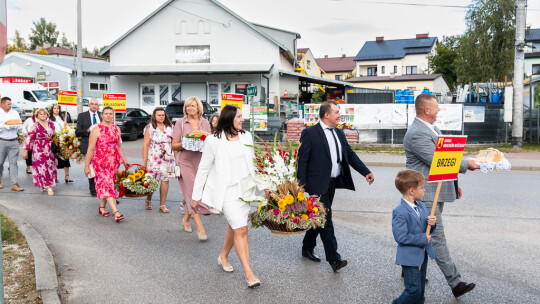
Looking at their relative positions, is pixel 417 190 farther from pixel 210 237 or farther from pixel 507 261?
pixel 210 237

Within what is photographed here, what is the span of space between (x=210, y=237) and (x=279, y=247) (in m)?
1.09

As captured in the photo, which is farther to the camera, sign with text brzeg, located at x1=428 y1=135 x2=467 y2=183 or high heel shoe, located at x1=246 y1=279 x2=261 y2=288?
high heel shoe, located at x1=246 y1=279 x2=261 y2=288

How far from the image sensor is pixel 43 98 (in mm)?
35500

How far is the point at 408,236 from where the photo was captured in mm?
4090

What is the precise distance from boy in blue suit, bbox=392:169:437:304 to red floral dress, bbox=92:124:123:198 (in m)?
5.40

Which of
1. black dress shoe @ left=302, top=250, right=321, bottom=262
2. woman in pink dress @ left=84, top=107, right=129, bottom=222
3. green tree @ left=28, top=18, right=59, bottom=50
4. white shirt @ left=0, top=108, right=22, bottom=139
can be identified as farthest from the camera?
green tree @ left=28, top=18, right=59, bottom=50

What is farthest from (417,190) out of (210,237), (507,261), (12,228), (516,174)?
(516,174)

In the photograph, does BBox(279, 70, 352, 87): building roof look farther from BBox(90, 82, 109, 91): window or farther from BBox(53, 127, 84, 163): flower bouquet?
BBox(53, 127, 84, 163): flower bouquet

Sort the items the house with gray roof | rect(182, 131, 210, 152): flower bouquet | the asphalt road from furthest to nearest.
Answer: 1. the house with gray roof
2. rect(182, 131, 210, 152): flower bouquet
3. the asphalt road

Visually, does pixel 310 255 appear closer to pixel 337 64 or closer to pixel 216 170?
pixel 216 170

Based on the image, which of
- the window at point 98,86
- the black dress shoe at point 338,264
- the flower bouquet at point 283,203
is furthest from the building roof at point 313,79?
the black dress shoe at point 338,264

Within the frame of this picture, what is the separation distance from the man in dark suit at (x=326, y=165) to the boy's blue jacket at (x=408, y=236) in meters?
1.38

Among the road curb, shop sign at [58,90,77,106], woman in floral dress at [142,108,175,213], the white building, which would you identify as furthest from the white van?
the road curb

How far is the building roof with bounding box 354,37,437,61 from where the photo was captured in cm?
8094
